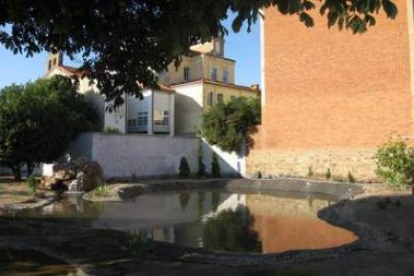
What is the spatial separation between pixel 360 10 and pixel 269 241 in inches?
366

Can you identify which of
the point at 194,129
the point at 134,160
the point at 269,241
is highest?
the point at 194,129

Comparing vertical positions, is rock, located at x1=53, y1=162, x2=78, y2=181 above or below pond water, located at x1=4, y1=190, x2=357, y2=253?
above

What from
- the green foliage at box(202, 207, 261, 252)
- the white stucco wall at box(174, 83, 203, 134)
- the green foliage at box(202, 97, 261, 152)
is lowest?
the green foliage at box(202, 207, 261, 252)

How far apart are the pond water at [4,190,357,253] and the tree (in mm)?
6170

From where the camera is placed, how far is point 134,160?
35250 millimetres

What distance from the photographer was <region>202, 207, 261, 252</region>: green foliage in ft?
42.6

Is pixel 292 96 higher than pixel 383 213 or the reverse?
higher

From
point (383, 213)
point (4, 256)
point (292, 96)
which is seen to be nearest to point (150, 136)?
point (292, 96)

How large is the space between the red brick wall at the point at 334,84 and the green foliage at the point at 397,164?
4449mm

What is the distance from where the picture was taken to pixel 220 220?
1783cm

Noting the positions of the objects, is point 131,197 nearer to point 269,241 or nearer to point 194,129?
point 269,241

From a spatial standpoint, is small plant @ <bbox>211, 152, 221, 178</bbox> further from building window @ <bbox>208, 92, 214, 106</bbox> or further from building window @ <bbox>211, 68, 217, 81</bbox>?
building window @ <bbox>211, 68, 217, 81</bbox>

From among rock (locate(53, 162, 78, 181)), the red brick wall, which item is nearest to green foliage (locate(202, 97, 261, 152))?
the red brick wall

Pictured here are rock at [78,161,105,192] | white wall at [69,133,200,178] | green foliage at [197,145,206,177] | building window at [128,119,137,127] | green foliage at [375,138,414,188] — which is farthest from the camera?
building window at [128,119,137,127]
